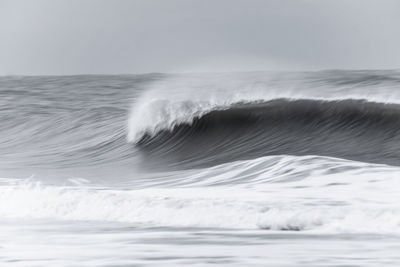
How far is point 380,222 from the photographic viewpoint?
349 inches

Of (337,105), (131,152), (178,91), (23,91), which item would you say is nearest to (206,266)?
(131,152)

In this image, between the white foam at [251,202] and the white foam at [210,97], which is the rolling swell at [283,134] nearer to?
the white foam at [210,97]

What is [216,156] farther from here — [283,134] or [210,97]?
[210,97]

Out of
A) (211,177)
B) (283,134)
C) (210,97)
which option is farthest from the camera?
(210,97)

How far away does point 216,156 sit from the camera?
53.7 feet

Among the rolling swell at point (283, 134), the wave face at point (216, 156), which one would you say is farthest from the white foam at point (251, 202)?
the rolling swell at point (283, 134)

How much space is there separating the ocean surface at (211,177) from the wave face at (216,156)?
3cm

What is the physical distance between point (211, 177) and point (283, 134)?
4409 mm

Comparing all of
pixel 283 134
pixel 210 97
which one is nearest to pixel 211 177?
pixel 283 134

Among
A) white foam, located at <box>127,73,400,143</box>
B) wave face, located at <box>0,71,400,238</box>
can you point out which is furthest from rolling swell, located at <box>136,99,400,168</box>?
white foam, located at <box>127,73,400,143</box>

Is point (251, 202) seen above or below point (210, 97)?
below

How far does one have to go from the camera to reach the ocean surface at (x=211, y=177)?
27.2ft

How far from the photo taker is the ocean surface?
27.2 ft

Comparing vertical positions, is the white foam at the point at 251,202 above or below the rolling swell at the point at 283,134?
below
